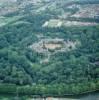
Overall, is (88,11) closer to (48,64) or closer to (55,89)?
(48,64)

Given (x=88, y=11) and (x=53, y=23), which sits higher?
(x=88, y=11)

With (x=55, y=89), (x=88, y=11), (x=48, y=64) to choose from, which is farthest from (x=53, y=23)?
(x=55, y=89)

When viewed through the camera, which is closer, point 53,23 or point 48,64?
point 48,64

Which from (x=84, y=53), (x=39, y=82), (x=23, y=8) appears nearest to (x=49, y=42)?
(x=84, y=53)

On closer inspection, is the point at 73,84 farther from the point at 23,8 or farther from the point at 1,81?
the point at 23,8

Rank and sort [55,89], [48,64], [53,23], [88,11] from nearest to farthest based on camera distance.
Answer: [55,89] < [48,64] < [53,23] < [88,11]

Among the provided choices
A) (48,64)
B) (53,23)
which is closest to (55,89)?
(48,64)

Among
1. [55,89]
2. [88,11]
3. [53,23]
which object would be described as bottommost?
[55,89]

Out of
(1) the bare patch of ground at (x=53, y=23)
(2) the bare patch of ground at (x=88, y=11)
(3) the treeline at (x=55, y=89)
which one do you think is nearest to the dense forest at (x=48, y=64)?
(3) the treeline at (x=55, y=89)

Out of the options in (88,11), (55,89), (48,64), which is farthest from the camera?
(88,11)
